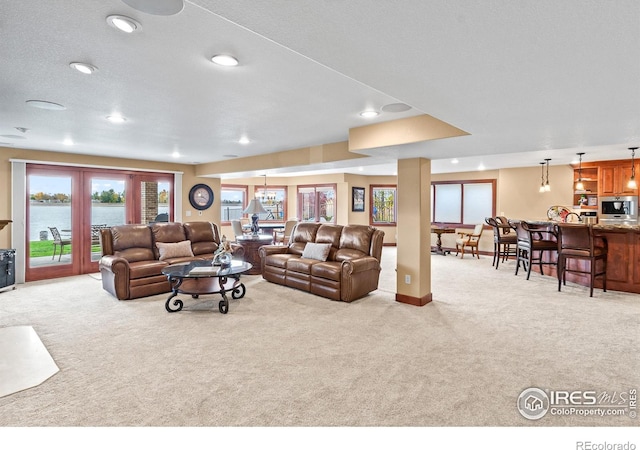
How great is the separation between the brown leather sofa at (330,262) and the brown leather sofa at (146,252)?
1057 mm

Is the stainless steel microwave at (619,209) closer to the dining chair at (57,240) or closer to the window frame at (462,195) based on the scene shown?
the window frame at (462,195)

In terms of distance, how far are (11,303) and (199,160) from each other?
3918mm

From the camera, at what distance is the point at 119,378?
262cm

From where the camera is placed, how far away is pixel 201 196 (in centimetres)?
821

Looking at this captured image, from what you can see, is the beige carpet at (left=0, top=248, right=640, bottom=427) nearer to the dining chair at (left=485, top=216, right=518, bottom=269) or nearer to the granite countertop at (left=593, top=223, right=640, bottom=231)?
the granite countertop at (left=593, top=223, right=640, bottom=231)

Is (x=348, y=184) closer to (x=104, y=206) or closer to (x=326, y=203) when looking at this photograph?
(x=326, y=203)

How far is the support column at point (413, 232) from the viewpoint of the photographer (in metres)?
4.60

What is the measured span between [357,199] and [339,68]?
9.08 metres

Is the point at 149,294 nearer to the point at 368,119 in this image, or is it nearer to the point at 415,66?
the point at 368,119

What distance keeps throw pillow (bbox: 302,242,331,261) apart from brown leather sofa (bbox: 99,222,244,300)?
4.88 ft

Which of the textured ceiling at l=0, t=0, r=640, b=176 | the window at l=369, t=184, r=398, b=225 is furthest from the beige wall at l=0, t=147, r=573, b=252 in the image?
the textured ceiling at l=0, t=0, r=640, b=176

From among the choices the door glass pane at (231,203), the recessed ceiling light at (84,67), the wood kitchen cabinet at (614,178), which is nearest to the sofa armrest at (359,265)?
the recessed ceiling light at (84,67)

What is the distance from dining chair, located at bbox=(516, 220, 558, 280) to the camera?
20.0 feet
